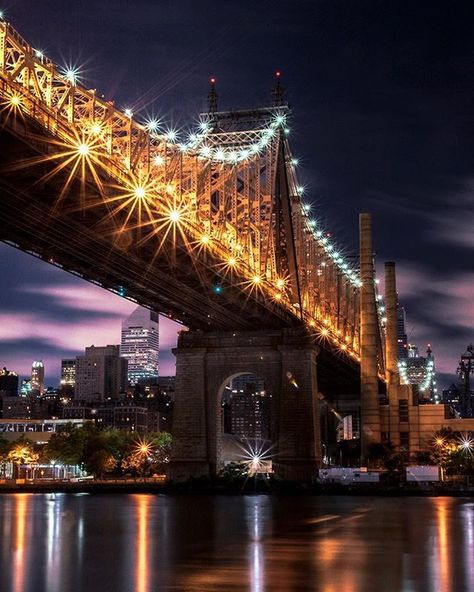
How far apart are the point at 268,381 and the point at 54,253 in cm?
2938

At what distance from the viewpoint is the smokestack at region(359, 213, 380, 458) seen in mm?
90562

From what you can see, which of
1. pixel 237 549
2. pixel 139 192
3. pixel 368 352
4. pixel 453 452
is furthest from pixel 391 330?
pixel 237 549

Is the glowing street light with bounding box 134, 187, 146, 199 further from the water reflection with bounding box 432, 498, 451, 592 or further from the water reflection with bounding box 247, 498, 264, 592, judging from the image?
the water reflection with bounding box 432, 498, 451, 592

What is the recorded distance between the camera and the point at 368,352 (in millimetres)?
91625

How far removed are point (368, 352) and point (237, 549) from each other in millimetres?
62878

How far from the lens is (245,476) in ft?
249

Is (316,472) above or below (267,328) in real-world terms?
below

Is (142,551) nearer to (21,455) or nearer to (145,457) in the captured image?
(145,457)

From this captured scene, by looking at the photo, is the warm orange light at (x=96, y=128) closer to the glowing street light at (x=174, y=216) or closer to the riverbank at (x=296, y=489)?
the glowing street light at (x=174, y=216)

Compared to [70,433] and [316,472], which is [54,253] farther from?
[70,433]

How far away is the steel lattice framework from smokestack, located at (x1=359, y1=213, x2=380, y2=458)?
2543 mm

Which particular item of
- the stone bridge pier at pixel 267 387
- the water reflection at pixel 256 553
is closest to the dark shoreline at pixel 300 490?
the stone bridge pier at pixel 267 387

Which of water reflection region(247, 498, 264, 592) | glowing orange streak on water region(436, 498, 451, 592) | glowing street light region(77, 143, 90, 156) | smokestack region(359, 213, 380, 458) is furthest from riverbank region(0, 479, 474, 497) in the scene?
glowing street light region(77, 143, 90, 156)

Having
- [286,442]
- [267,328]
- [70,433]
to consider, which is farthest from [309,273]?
[70,433]
